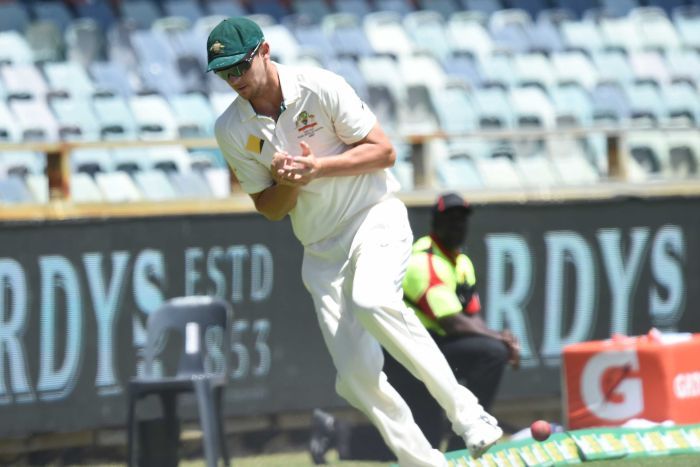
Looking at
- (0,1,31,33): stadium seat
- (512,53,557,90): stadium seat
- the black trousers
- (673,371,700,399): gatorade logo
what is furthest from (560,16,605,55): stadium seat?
the black trousers

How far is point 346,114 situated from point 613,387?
2942 mm

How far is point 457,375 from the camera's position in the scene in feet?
23.5

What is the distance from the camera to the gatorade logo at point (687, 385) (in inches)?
299

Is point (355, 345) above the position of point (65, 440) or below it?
above

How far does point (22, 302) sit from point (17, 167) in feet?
9.71

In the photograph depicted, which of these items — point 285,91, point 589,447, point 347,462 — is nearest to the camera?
point 285,91

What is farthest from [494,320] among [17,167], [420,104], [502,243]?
[420,104]

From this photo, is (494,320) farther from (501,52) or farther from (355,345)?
(501,52)

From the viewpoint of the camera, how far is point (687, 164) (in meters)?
13.2

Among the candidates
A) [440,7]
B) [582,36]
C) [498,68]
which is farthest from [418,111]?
[582,36]

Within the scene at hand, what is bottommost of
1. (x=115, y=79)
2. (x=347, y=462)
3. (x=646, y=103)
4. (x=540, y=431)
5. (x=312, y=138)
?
(x=347, y=462)

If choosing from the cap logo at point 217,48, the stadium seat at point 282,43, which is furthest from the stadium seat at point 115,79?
the cap logo at point 217,48

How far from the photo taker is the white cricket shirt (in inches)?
219

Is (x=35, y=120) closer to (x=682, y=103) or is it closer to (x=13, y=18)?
(x=13, y=18)
